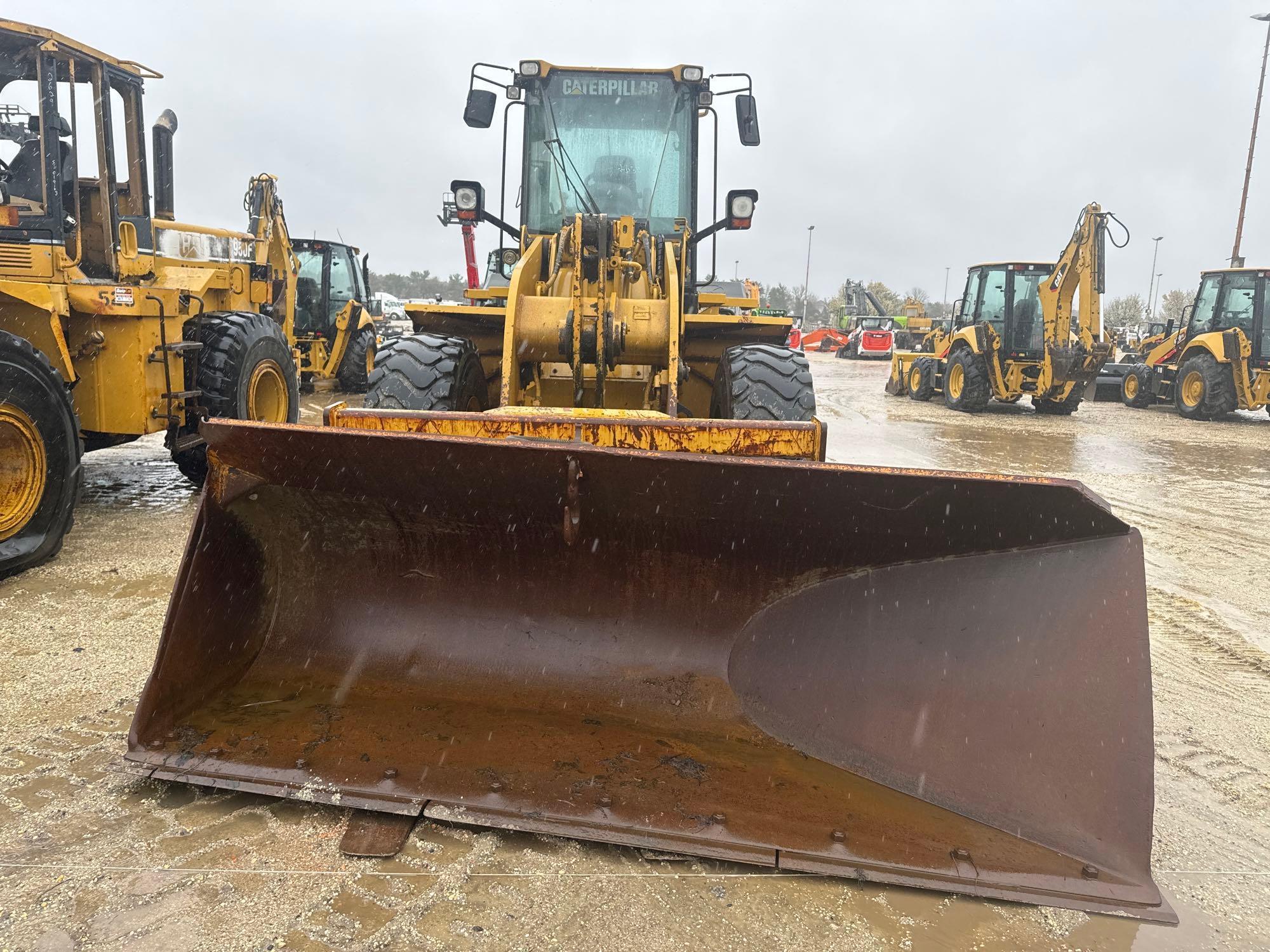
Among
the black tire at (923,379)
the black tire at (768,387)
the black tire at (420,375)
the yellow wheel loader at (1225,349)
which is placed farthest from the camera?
the black tire at (923,379)

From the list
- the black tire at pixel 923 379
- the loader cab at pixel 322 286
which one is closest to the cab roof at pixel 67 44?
the loader cab at pixel 322 286

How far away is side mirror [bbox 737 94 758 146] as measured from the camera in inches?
198

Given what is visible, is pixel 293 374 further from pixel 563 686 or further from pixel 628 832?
pixel 628 832

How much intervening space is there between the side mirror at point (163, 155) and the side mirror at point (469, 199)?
91.8 inches

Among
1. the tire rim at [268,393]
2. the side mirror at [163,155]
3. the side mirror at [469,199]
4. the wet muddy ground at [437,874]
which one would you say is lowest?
the wet muddy ground at [437,874]

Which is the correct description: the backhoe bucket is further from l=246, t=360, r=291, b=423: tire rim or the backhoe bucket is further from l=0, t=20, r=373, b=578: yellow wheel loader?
l=246, t=360, r=291, b=423: tire rim

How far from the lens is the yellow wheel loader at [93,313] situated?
4.11m

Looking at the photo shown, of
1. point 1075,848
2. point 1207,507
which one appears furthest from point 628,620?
point 1207,507

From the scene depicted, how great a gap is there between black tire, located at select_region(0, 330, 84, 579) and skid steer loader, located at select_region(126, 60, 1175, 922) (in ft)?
7.22

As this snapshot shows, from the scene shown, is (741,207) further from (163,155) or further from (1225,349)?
(1225,349)

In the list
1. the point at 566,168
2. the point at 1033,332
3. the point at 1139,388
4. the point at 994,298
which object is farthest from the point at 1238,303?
the point at 566,168

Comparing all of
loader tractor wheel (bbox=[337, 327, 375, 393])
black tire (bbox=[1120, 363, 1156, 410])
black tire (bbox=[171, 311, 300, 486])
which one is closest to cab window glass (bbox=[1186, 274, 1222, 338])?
black tire (bbox=[1120, 363, 1156, 410])

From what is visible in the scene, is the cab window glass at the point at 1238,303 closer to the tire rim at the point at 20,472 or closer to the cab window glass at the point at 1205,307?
the cab window glass at the point at 1205,307

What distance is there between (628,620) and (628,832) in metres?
0.75
